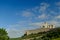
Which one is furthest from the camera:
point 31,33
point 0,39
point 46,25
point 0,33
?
point 46,25

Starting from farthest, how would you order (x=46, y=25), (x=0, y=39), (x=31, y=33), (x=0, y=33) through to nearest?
(x=46, y=25), (x=31, y=33), (x=0, y=33), (x=0, y=39)

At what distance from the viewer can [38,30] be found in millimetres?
157375

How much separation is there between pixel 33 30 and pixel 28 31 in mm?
4283

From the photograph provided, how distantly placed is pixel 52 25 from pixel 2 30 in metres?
100

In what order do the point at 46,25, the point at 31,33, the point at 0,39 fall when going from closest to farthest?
the point at 0,39, the point at 31,33, the point at 46,25

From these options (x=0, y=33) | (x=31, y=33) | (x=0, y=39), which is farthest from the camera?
(x=31, y=33)

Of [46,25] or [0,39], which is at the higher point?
[46,25]

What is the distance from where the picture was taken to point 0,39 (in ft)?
254

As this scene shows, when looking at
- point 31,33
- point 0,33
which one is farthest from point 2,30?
point 31,33

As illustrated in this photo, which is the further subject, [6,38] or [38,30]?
[38,30]

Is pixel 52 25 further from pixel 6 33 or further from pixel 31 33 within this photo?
pixel 6 33

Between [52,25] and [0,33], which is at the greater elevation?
[52,25]

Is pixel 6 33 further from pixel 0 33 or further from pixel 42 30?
pixel 42 30

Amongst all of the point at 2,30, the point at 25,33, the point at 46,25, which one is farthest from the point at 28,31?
the point at 2,30
